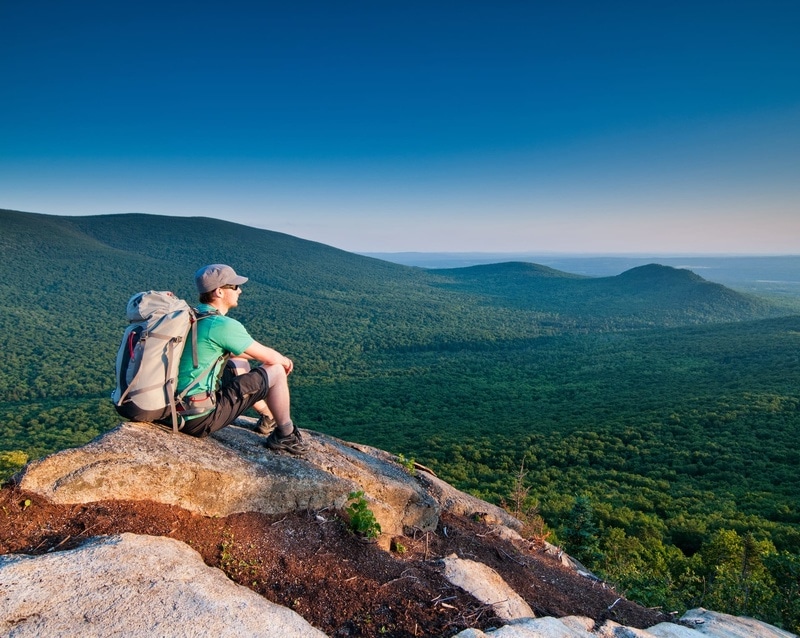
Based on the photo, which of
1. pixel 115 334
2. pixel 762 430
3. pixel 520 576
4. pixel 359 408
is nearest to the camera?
pixel 520 576

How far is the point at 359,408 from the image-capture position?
5756 cm

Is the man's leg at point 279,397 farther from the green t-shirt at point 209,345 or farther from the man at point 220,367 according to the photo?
the green t-shirt at point 209,345

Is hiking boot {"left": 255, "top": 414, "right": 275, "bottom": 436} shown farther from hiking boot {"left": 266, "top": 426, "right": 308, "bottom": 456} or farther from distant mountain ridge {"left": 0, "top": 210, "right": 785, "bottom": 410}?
distant mountain ridge {"left": 0, "top": 210, "right": 785, "bottom": 410}

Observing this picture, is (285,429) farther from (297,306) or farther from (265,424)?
(297,306)

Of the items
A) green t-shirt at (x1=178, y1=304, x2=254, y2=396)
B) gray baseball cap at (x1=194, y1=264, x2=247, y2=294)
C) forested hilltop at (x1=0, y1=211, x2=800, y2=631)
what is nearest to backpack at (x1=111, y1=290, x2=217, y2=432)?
green t-shirt at (x1=178, y1=304, x2=254, y2=396)

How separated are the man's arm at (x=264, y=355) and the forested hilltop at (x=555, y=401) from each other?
6.63 meters

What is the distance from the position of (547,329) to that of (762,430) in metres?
92.2

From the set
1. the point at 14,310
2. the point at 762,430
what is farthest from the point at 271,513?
the point at 14,310

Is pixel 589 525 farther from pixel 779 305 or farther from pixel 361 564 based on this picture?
pixel 779 305

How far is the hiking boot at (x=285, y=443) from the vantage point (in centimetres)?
561

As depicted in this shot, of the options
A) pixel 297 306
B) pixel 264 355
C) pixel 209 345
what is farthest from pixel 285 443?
pixel 297 306

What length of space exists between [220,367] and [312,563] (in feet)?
7.42

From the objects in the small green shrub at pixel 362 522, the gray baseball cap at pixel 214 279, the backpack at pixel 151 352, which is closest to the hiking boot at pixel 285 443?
the small green shrub at pixel 362 522

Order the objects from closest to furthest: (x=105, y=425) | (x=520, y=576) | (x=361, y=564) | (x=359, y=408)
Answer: (x=361, y=564) < (x=520, y=576) < (x=105, y=425) < (x=359, y=408)
